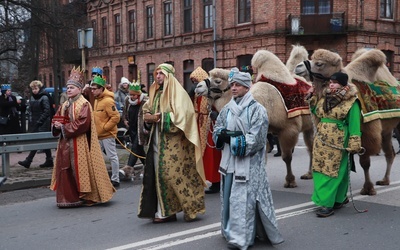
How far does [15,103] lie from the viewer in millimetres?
13547

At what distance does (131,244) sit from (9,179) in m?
4.74

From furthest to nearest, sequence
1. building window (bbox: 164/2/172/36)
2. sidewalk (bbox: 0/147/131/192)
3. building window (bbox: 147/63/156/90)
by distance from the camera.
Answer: building window (bbox: 147/63/156/90) → building window (bbox: 164/2/172/36) → sidewalk (bbox: 0/147/131/192)

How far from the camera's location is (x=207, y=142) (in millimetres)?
8445

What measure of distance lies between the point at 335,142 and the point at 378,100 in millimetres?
1793

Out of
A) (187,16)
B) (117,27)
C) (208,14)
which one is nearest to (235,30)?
(208,14)

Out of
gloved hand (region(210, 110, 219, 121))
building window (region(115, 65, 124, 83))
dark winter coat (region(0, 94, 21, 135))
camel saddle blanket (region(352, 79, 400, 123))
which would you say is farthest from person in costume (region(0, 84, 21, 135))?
building window (region(115, 65, 124, 83))

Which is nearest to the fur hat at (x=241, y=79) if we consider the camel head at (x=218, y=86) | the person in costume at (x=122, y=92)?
the camel head at (x=218, y=86)

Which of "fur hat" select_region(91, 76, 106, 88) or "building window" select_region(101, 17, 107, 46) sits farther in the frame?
"building window" select_region(101, 17, 107, 46)

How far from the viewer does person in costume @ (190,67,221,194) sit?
8383mm

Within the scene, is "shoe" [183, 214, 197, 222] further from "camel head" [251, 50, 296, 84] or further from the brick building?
the brick building

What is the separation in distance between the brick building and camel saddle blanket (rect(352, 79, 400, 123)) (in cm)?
1772

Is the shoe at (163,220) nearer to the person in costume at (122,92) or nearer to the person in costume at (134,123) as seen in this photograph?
the person in costume at (134,123)

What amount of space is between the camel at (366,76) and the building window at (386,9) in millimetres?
20355

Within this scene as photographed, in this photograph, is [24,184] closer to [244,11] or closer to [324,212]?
[324,212]
